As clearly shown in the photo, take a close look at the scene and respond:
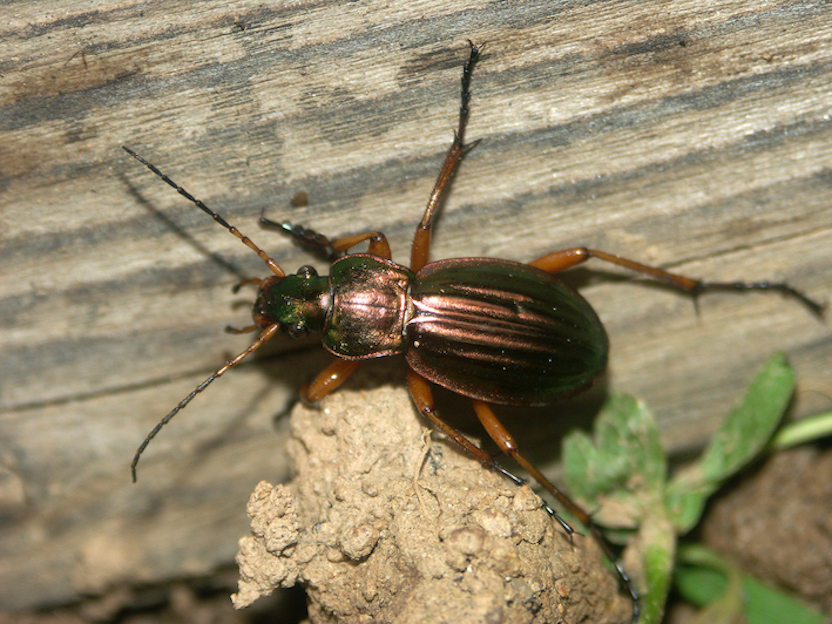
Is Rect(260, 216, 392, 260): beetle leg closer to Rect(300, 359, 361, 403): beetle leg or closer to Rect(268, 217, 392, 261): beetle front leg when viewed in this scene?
Rect(268, 217, 392, 261): beetle front leg

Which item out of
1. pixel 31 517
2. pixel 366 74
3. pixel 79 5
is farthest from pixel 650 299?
pixel 31 517

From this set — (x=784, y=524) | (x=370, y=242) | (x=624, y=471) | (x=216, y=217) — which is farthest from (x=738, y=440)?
(x=216, y=217)

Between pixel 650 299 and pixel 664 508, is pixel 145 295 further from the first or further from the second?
pixel 664 508

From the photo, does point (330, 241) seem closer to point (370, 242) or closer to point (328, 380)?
point (370, 242)

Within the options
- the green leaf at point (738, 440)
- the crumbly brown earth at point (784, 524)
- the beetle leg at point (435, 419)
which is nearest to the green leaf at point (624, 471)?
the green leaf at point (738, 440)

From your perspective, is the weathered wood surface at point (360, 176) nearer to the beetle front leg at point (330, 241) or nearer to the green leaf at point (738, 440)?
the beetle front leg at point (330, 241)

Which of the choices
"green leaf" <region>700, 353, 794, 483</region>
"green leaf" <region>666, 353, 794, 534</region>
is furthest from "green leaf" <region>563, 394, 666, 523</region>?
"green leaf" <region>700, 353, 794, 483</region>
